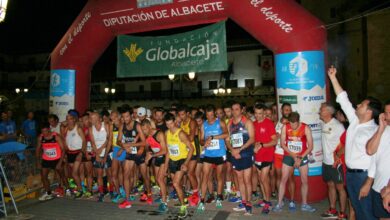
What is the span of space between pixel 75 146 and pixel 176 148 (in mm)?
2972

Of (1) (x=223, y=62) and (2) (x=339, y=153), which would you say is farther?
(1) (x=223, y=62)

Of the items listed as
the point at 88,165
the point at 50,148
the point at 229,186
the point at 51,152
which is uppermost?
the point at 50,148

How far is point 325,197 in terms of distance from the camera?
23.3 feet

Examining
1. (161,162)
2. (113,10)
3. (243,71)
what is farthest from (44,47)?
(161,162)

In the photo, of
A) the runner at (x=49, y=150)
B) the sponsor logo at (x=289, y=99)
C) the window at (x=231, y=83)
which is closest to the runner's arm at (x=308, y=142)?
the sponsor logo at (x=289, y=99)

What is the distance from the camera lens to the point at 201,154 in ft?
24.1

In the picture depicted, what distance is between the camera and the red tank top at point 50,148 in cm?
775

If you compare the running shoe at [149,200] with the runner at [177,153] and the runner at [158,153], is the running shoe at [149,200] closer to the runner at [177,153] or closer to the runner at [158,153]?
the runner at [158,153]

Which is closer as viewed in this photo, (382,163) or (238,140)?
(382,163)

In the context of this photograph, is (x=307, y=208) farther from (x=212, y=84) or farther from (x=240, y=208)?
(x=212, y=84)

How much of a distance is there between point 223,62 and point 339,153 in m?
3.87

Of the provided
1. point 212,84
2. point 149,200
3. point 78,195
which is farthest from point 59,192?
point 212,84

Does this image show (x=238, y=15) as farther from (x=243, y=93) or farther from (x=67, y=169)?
(x=243, y=93)

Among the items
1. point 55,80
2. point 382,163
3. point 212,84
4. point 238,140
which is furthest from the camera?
point 212,84
